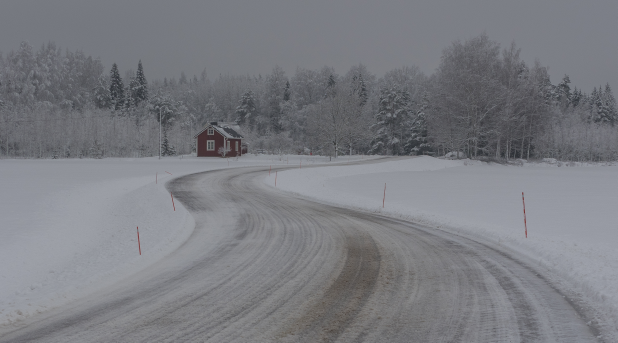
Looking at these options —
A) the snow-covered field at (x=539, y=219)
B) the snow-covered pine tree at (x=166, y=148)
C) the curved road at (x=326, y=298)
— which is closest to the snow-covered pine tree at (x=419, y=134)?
the snow-covered field at (x=539, y=219)

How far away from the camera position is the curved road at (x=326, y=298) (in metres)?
4.49

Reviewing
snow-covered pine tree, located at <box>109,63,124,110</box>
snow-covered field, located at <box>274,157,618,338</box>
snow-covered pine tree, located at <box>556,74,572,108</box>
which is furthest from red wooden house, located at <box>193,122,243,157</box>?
snow-covered pine tree, located at <box>556,74,572,108</box>

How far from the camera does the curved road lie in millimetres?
4488

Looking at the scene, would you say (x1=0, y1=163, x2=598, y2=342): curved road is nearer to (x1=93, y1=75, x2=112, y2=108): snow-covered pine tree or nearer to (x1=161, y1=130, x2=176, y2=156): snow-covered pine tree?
(x1=161, y1=130, x2=176, y2=156): snow-covered pine tree

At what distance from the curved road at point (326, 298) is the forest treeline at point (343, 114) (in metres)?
42.6

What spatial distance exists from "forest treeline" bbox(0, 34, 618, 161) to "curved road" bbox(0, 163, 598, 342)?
4261cm

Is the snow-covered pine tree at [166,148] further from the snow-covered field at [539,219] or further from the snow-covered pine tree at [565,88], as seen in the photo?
the snow-covered pine tree at [565,88]

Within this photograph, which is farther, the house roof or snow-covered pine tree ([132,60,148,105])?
snow-covered pine tree ([132,60,148,105])

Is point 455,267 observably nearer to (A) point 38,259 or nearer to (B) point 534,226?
(B) point 534,226

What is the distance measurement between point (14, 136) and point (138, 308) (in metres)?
81.5

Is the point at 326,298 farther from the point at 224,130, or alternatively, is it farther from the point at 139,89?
the point at 139,89

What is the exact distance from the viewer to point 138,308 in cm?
522

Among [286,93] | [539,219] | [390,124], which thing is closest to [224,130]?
[390,124]

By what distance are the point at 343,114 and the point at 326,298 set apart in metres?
55.9
